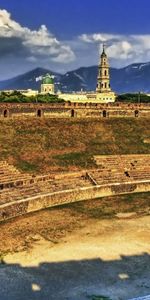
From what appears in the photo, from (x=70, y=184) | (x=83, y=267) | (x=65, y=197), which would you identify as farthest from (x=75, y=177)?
(x=83, y=267)

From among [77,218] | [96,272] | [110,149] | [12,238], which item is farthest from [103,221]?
[110,149]

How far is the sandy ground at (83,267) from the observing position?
28953mm

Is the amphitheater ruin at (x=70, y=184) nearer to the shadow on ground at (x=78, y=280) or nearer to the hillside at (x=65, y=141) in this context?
the hillside at (x=65, y=141)

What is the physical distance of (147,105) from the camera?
76500 mm

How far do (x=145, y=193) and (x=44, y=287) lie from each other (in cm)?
2691

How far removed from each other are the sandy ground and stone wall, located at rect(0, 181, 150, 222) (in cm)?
657

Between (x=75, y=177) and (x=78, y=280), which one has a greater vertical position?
(x=75, y=177)

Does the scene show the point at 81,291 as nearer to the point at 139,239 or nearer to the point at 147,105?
the point at 139,239

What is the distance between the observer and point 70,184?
172 feet

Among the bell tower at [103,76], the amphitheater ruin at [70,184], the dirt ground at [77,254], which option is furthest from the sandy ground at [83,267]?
the bell tower at [103,76]

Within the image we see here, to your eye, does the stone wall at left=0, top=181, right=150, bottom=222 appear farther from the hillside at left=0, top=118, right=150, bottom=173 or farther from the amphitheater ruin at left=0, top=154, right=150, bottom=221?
the hillside at left=0, top=118, right=150, bottom=173

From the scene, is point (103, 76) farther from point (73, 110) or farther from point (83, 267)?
point (83, 267)

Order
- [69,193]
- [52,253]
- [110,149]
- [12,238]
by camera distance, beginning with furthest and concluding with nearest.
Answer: [110,149], [69,193], [12,238], [52,253]

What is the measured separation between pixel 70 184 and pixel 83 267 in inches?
795
